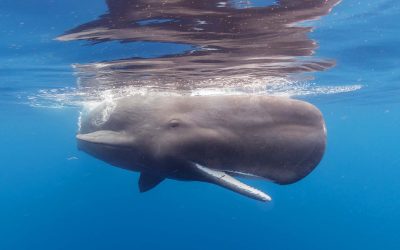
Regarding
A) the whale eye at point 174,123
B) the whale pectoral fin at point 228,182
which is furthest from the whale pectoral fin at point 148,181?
the whale pectoral fin at point 228,182

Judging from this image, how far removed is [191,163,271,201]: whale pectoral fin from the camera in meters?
4.48

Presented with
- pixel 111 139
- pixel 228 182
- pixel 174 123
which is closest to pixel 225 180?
pixel 228 182

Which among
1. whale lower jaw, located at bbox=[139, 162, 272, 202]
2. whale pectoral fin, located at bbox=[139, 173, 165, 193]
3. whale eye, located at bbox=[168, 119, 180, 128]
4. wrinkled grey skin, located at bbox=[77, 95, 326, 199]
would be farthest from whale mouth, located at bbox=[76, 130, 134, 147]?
whale lower jaw, located at bbox=[139, 162, 272, 202]

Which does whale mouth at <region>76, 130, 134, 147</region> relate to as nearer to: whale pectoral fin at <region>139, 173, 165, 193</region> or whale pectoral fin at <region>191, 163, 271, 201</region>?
whale pectoral fin at <region>139, 173, 165, 193</region>

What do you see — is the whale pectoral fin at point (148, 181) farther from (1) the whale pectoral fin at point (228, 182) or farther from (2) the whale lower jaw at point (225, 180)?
(1) the whale pectoral fin at point (228, 182)

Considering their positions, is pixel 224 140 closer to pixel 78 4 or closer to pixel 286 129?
pixel 286 129

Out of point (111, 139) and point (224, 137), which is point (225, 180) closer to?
point (224, 137)

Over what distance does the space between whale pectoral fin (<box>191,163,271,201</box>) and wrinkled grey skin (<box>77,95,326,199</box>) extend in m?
0.12

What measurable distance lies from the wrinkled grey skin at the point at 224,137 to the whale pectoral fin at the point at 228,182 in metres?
0.12

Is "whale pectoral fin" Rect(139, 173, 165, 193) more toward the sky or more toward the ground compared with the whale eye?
more toward the ground

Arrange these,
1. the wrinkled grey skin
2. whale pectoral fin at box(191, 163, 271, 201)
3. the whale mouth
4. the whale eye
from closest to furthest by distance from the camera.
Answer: whale pectoral fin at box(191, 163, 271, 201) → the wrinkled grey skin → the whale eye → the whale mouth

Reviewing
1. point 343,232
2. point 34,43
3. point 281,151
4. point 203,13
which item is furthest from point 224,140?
point 343,232

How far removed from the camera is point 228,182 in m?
4.83

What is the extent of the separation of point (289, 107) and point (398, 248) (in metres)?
71.6
